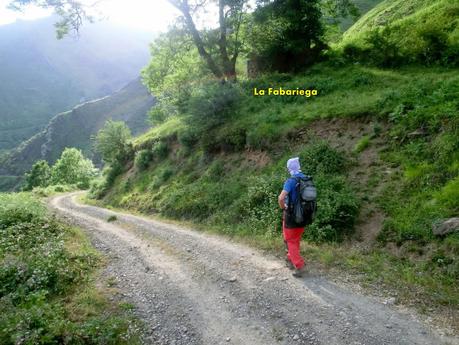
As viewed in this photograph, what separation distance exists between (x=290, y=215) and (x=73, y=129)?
179 metres

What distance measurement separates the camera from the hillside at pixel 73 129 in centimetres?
15288

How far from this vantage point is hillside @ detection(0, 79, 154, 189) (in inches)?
6019

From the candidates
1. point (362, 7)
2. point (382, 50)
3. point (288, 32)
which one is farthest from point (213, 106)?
point (362, 7)

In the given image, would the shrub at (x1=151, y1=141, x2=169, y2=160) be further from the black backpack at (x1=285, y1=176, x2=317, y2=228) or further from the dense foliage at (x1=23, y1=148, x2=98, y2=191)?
the dense foliage at (x1=23, y1=148, x2=98, y2=191)

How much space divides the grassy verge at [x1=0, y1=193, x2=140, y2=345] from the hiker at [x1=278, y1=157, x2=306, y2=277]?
11.6 ft

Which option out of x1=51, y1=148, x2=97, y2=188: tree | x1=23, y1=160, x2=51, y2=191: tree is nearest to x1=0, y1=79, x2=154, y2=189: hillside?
x1=23, y1=160, x2=51, y2=191: tree

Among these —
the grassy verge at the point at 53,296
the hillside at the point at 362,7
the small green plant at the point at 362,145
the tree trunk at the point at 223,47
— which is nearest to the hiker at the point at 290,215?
the grassy verge at the point at 53,296

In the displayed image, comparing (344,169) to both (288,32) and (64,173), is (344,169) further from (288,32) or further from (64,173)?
(64,173)

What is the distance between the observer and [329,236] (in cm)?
911

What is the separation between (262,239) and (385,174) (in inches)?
168

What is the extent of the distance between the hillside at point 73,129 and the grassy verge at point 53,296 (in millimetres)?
145664

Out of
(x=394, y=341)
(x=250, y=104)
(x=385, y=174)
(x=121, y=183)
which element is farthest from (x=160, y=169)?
(x=394, y=341)

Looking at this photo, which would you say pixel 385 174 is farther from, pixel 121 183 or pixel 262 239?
pixel 121 183

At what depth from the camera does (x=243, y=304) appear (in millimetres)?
6309
